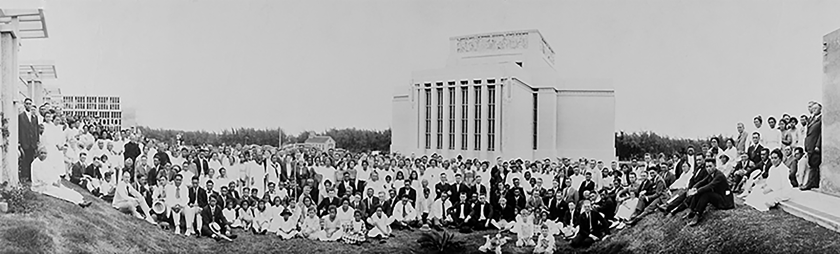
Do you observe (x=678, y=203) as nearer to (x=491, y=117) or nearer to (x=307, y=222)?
(x=491, y=117)

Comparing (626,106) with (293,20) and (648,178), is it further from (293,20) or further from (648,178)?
(293,20)

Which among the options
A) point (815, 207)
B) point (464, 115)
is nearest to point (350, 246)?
point (464, 115)

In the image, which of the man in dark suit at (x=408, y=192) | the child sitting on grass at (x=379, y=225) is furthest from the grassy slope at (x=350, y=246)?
the man in dark suit at (x=408, y=192)

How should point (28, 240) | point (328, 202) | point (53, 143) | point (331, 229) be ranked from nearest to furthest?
point (28, 240) < point (53, 143) < point (331, 229) < point (328, 202)

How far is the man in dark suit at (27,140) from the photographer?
5.15m

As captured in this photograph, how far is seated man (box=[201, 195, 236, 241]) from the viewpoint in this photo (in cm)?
576

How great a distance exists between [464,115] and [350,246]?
1.91m

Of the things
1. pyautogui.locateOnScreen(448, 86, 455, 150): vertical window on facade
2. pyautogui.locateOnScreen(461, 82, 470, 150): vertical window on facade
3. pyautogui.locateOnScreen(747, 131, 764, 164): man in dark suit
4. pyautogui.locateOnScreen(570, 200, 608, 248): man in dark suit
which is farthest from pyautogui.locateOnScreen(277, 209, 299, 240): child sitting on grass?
pyautogui.locateOnScreen(747, 131, 764, 164): man in dark suit

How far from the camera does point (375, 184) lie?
6.45 metres

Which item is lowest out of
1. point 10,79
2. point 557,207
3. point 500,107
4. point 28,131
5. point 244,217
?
point 244,217

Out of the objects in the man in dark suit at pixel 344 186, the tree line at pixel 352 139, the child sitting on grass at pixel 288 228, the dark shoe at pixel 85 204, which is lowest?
the child sitting on grass at pixel 288 228

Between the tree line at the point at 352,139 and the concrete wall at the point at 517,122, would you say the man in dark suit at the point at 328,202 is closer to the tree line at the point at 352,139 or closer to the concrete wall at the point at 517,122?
the tree line at the point at 352,139

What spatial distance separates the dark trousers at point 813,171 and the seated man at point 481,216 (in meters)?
2.85

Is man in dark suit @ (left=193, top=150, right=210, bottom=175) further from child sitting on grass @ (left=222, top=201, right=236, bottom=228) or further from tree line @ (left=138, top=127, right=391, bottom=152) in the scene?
child sitting on grass @ (left=222, top=201, right=236, bottom=228)
